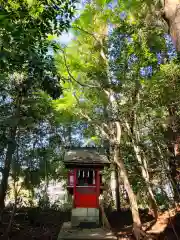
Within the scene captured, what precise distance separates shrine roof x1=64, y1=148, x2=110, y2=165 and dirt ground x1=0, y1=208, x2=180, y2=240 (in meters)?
3.10

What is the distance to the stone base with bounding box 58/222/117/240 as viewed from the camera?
793 cm

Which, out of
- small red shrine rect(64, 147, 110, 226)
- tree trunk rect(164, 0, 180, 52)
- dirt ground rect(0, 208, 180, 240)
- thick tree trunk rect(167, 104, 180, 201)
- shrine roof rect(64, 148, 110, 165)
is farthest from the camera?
shrine roof rect(64, 148, 110, 165)

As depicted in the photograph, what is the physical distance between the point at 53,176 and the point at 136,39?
11646mm

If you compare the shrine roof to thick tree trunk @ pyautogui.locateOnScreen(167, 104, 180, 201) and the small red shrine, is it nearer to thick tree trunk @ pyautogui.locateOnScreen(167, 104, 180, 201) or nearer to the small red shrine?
the small red shrine

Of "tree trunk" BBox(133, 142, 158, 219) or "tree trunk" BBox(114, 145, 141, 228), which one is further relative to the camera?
"tree trunk" BBox(133, 142, 158, 219)

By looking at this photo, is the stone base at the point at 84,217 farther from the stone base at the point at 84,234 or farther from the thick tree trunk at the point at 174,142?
the thick tree trunk at the point at 174,142

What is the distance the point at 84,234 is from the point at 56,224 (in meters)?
4.90

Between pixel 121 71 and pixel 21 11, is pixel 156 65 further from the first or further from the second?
pixel 21 11

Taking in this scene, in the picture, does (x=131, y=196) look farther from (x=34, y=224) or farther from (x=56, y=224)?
(x=34, y=224)

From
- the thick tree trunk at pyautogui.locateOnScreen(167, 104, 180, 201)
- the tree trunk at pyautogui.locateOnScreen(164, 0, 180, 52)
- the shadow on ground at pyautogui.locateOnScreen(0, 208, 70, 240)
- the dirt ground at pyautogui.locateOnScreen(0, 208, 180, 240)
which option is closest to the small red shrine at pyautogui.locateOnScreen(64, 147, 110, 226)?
the dirt ground at pyautogui.locateOnScreen(0, 208, 180, 240)

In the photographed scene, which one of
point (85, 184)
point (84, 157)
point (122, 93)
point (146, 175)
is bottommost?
point (85, 184)

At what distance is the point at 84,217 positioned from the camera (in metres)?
9.95

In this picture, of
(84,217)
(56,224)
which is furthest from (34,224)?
(84,217)

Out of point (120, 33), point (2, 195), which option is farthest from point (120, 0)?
point (2, 195)
